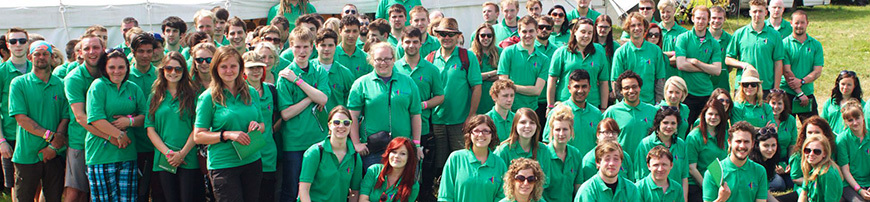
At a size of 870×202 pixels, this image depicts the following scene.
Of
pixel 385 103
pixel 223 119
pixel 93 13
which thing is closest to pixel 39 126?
pixel 223 119

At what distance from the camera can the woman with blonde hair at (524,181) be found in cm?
602

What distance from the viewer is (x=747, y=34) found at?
930 centimetres

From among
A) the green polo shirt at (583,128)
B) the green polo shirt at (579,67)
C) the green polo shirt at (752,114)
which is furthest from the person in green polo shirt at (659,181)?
the green polo shirt at (752,114)

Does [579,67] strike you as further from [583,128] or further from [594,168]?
[594,168]

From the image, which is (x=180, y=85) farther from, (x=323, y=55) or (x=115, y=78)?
(x=323, y=55)

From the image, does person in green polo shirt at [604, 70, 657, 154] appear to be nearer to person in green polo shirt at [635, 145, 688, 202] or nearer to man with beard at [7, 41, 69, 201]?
person in green polo shirt at [635, 145, 688, 202]

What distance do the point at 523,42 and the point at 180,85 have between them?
307cm

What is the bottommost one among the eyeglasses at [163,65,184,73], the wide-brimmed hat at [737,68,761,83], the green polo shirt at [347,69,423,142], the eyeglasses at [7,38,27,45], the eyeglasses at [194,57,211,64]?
the green polo shirt at [347,69,423,142]

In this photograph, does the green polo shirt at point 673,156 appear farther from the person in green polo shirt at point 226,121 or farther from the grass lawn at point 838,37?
the grass lawn at point 838,37

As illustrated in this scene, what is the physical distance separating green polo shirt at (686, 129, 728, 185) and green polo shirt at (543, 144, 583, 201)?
1355mm

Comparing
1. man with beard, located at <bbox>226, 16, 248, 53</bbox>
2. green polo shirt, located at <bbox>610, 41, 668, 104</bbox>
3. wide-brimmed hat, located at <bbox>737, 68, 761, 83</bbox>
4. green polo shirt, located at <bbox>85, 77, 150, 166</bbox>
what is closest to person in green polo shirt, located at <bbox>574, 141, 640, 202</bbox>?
green polo shirt, located at <bbox>610, 41, 668, 104</bbox>

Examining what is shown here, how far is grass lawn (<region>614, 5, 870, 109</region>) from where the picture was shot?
13888 mm

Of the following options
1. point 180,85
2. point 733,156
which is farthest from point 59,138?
point 733,156

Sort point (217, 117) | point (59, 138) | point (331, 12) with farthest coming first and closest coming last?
point (331, 12), point (59, 138), point (217, 117)
